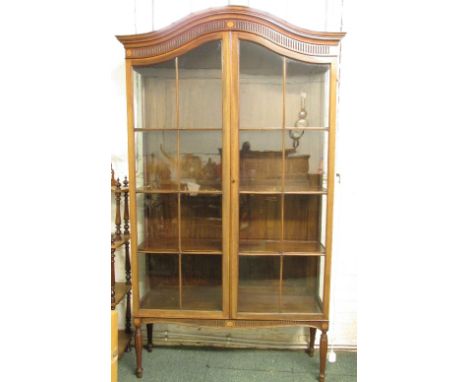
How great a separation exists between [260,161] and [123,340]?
1.33 metres

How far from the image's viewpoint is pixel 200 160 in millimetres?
1628

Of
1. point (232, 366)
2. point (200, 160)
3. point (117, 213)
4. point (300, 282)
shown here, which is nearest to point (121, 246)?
point (117, 213)

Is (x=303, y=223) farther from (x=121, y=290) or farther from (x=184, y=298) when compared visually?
(x=121, y=290)

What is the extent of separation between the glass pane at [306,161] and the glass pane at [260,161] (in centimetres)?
5

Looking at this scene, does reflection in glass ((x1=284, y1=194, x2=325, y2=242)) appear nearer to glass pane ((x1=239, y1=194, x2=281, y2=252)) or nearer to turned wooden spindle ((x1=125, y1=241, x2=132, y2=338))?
glass pane ((x1=239, y1=194, x2=281, y2=252))

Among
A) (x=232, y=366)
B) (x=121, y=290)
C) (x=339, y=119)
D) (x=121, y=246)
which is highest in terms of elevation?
(x=339, y=119)

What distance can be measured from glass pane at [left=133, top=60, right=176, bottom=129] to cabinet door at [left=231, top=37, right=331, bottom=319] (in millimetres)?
347

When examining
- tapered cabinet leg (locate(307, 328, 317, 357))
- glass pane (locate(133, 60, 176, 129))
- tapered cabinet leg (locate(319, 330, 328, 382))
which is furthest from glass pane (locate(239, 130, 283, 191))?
tapered cabinet leg (locate(307, 328, 317, 357))

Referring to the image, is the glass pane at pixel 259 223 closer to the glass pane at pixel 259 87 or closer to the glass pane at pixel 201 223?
the glass pane at pixel 201 223

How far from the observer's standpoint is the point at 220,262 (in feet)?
5.31

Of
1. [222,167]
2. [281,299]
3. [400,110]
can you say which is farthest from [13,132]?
[281,299]

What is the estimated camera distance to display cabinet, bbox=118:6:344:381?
1.50 m

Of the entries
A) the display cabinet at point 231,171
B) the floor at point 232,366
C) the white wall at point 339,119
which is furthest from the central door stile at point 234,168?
the white wall at point 339,119

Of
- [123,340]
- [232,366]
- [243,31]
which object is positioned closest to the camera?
[243,31]
